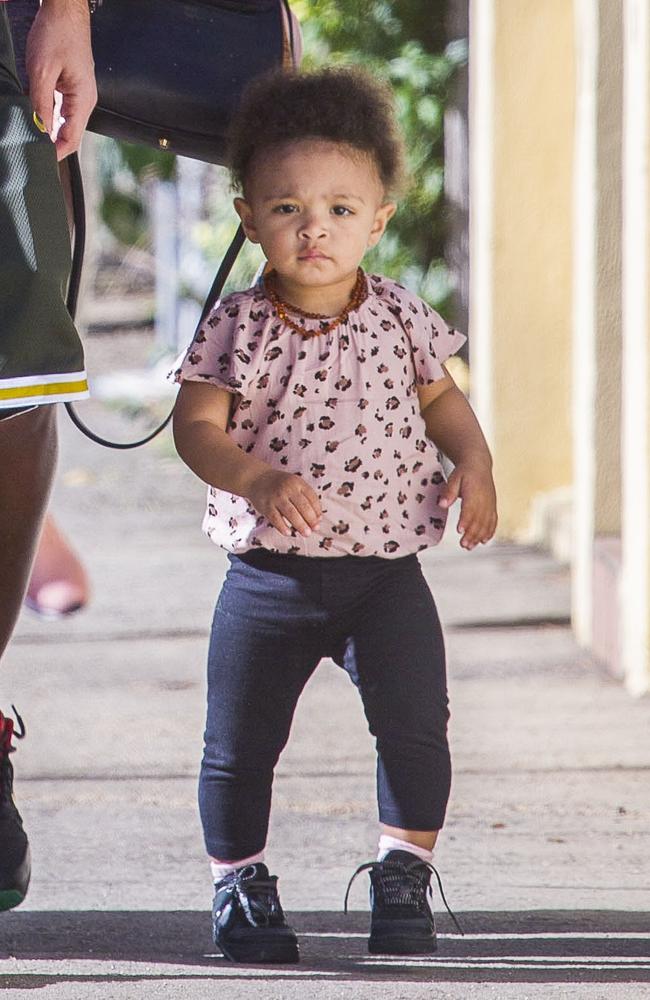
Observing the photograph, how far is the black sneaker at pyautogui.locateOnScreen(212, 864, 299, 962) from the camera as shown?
296cm

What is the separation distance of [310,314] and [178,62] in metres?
0.55

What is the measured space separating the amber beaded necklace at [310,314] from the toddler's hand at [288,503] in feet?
0.97

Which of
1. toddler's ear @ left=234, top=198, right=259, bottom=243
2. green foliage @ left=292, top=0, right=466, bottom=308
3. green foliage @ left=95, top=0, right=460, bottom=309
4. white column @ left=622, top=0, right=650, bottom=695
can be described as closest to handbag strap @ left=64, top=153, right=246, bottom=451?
toddler's ear @ left=234, top=198, right=259, bottom=243

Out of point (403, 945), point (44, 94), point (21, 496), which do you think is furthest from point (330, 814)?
point (44, 94)

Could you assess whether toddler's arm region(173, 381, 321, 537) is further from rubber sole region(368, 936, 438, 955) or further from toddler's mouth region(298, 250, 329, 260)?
rubber sole region(368, 936, 438, 955)

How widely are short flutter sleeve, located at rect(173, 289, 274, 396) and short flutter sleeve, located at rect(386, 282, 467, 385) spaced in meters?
0.22

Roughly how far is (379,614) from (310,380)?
384 mm

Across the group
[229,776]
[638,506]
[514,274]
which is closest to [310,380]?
[229,776]

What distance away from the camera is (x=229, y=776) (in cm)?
296

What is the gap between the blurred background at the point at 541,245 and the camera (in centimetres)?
484

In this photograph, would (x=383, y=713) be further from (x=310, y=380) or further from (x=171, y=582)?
(x=171, y=582)

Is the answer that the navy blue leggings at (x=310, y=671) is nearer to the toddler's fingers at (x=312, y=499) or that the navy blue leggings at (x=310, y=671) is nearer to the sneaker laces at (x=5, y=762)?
the toddler's fingers at (x=312, y=499)

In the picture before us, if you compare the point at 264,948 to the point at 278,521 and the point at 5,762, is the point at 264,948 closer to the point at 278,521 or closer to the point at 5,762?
the point at 5,762

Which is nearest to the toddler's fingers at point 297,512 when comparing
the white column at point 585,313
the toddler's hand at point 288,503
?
the toddler's hand at point 288,503
